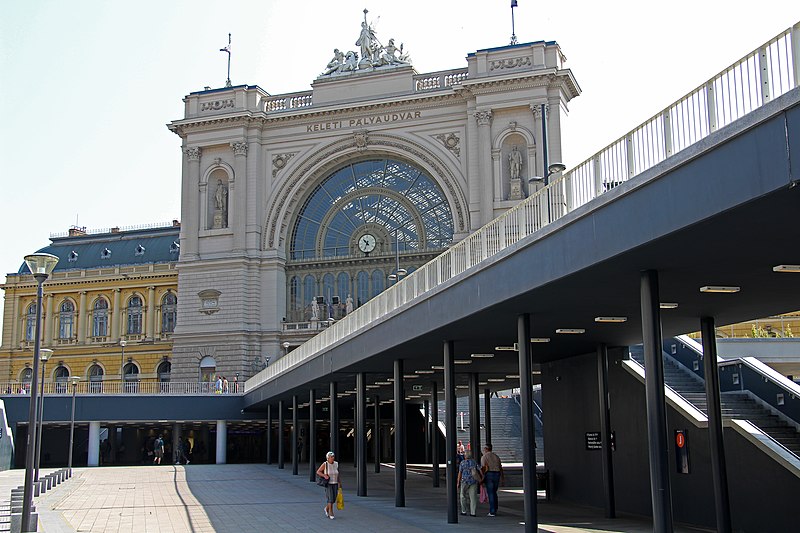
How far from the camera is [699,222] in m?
13.1

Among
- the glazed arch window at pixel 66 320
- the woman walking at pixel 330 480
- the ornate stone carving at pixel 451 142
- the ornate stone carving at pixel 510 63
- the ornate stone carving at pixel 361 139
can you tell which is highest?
the ornate stone carving at pixel 510 63

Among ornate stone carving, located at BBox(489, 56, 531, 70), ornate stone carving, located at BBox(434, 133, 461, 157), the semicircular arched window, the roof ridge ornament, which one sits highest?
the roof ridge ornament

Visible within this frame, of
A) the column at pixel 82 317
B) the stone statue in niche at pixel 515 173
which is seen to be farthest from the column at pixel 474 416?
the column at pixel 82 317

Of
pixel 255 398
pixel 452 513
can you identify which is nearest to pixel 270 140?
pixel 255 398

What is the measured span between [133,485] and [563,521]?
2009 centimetres

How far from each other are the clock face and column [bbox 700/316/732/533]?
A: 51.4 m

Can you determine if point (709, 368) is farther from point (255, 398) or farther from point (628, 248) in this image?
point (255, 398)

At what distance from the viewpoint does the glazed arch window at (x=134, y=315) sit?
85125 millimetres

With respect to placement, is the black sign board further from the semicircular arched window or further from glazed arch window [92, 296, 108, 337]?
glazed arch window [92, 296, 108, 337]

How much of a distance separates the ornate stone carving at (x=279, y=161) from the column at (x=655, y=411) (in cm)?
5924

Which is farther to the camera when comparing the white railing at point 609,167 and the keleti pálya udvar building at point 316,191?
the keleti pálya udvar building at point 316,191

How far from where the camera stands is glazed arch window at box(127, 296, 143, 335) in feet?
279

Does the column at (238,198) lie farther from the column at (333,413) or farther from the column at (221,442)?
the column at (333,413)

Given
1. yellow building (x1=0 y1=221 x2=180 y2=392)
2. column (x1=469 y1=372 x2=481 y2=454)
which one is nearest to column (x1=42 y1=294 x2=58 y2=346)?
yellow building (x1=0 y1=221 x2=180 y2=392)
